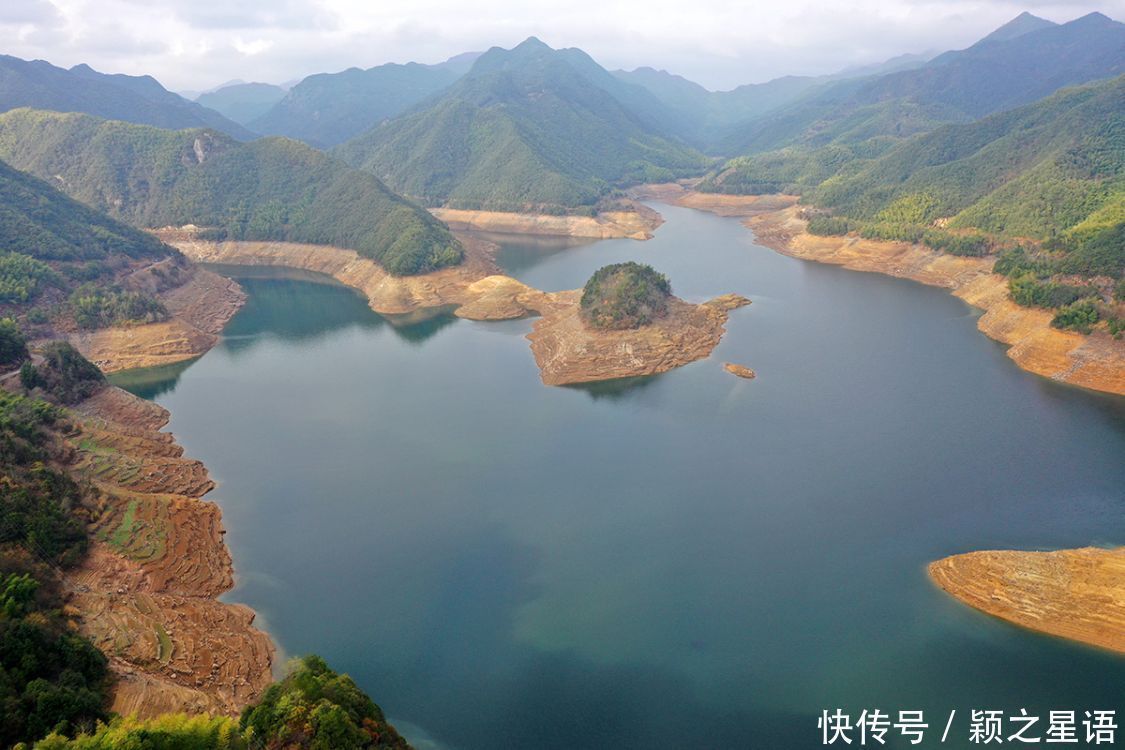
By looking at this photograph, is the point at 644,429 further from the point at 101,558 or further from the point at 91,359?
the point at 91,359

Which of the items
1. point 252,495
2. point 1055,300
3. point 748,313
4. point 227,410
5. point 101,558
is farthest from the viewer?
point 748,313

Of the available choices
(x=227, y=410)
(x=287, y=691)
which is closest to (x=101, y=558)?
(x=287, y=691)

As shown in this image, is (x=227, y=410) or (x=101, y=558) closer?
(x=101, y=558)

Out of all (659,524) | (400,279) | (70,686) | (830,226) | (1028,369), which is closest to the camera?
(70,686)

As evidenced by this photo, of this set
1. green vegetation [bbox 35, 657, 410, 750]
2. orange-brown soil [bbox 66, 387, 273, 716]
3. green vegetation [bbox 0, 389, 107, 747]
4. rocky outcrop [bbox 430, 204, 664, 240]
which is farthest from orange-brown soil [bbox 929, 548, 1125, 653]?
rocky outcrop [bbox 430, 204, 664, 240]

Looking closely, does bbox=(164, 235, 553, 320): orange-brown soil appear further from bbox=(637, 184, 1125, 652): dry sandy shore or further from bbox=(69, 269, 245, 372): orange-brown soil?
bbox=(637, 184, 1125, 652): dry sandy shore

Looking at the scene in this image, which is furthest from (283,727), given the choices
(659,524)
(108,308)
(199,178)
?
(199,178)

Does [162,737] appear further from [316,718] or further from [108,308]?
[108,308]

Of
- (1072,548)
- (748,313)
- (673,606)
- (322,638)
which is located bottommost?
(322,638)
